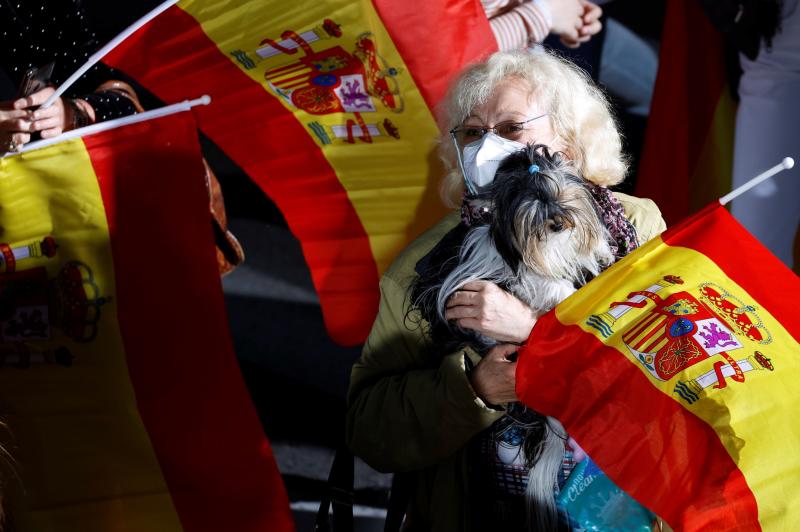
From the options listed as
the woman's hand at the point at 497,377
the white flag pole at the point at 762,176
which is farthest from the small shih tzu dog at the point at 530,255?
the white flag pole at the point at 762,176

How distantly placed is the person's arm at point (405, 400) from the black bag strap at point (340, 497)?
46 millimetres

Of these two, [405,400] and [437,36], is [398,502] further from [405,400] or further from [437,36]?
[437,36]

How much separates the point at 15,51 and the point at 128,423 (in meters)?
1.07

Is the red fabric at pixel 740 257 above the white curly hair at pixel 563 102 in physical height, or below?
below

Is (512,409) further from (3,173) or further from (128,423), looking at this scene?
(3,173)

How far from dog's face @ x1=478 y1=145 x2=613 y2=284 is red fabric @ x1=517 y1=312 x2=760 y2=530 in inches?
6.3

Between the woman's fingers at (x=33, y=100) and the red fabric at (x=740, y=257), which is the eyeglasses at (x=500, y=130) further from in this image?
the woman's fingers at (x=33, y=100)

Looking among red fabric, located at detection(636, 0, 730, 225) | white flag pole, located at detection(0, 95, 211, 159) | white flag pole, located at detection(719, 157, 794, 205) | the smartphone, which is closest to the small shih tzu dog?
white flag pole, located at detection(719, 157, 794, 205)

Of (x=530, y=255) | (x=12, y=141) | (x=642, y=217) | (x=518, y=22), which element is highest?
(x=12, y=141)

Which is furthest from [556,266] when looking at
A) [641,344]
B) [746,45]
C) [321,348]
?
[321,348]

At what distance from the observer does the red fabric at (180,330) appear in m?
2.41

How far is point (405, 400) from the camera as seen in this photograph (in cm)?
217

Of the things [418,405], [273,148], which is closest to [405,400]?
[418,405]

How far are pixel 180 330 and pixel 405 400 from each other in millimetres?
676
